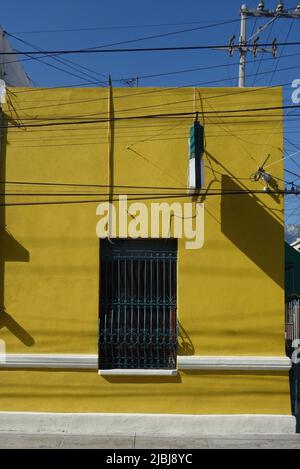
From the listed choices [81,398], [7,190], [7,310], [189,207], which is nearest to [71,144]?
[7,190]

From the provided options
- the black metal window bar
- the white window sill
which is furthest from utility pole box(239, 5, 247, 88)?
the white window sill

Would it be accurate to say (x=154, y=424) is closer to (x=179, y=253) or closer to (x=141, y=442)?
(x=141, y=442)

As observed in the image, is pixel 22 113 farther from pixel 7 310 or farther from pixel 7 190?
pixel 7 310

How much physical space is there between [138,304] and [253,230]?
2.24 metres

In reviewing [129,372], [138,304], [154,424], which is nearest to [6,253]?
[138,304]

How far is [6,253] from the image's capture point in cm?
1002

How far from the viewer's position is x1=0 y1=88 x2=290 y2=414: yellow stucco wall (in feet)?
31.7

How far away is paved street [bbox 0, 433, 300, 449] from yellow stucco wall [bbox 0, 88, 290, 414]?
1.62ft

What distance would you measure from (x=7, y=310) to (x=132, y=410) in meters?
2.58

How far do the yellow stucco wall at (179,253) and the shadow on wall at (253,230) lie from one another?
16 millimetres

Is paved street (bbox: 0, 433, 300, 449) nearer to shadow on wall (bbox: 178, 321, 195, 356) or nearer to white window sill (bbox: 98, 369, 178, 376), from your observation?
white window sill (bbox: 98, 369, 178, 376)

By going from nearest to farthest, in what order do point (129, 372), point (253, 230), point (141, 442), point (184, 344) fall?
point (141, 442) < point (129, 372) < point (184, 344) < point (253, 230)

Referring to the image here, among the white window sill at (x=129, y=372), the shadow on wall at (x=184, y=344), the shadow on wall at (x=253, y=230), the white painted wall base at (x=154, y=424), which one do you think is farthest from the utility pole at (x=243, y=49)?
the white painted wall base at (x=154, y=424)

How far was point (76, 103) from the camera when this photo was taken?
33.8 ft
